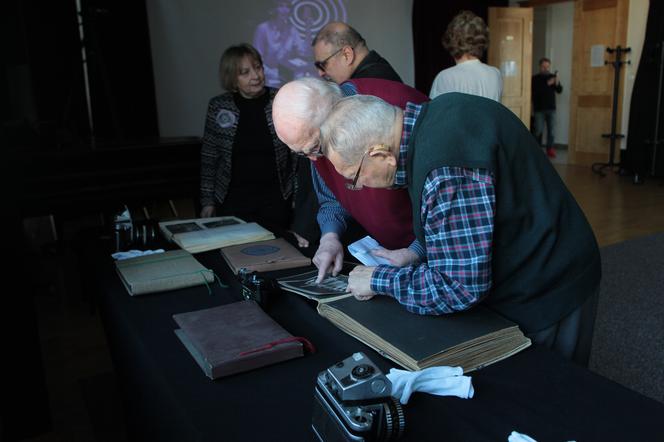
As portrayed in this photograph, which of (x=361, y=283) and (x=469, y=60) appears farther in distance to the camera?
(x=469, y=60)

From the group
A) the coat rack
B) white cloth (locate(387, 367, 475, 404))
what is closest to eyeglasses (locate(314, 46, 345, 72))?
white cloth (locate(387, 367, 475, 404))

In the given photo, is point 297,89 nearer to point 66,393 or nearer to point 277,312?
point 277,312

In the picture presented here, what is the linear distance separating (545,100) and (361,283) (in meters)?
8.93

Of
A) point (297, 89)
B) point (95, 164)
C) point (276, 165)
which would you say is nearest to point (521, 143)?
point (297, 89)

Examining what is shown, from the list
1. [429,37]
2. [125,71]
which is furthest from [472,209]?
[429,37]

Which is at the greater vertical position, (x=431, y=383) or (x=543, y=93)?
(x=543, y=93)

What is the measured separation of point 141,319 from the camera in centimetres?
129

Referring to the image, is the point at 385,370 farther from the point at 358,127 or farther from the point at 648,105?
the point at 648,105

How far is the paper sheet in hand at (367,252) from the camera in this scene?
137 cm

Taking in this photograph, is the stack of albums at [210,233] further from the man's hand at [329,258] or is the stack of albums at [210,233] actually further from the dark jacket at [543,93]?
the dark jacket at [543,93]

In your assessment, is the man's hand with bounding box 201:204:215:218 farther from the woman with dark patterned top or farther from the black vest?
the black vest

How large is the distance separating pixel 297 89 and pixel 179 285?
1.94ft

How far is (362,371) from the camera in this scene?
0.75 metres

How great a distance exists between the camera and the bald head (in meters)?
1.33
